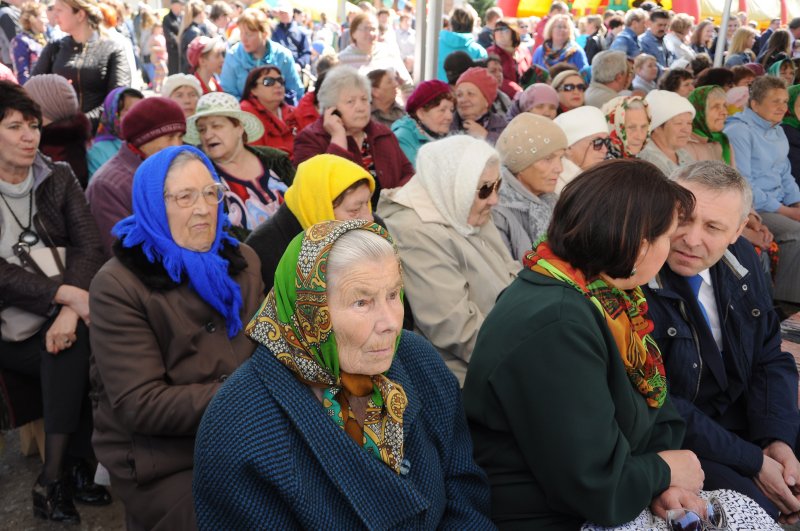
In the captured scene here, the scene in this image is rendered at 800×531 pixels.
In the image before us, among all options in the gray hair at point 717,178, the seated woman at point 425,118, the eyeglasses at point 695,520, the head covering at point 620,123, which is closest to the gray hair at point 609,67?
the head covering at point 620,123

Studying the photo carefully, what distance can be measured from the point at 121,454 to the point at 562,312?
1.43m

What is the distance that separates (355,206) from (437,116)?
7.77 ft

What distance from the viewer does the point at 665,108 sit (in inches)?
203

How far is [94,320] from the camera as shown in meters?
2.11

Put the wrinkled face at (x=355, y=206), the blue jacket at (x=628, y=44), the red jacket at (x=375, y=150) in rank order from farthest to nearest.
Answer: the blue jacket at (x=628, y=44)
the red jacket at (x=375, y=150)
the wrinkled face at (x=355, y=206)

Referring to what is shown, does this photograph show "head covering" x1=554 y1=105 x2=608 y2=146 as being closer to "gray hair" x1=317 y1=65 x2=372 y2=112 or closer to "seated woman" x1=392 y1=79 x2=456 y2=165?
"seated woman" x1=392 y1=79 x2=456 y2=165

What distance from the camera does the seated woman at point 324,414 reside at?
1.49 metres

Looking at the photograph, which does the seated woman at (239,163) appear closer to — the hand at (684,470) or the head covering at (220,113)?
the head covering at (220,113)

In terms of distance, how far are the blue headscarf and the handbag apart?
2.79ft

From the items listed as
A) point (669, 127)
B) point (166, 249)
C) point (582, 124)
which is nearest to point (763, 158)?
point (669, 127)

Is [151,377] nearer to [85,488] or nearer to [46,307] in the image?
[46,307]

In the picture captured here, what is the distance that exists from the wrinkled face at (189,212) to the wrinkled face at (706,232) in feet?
5.24

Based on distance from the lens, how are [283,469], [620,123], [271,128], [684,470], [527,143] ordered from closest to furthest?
[283,469] → [684,470] → [527,143] → [620,123] → [271,128]

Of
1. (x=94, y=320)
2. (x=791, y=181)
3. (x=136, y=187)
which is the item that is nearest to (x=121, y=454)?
(x=94, y=320)
